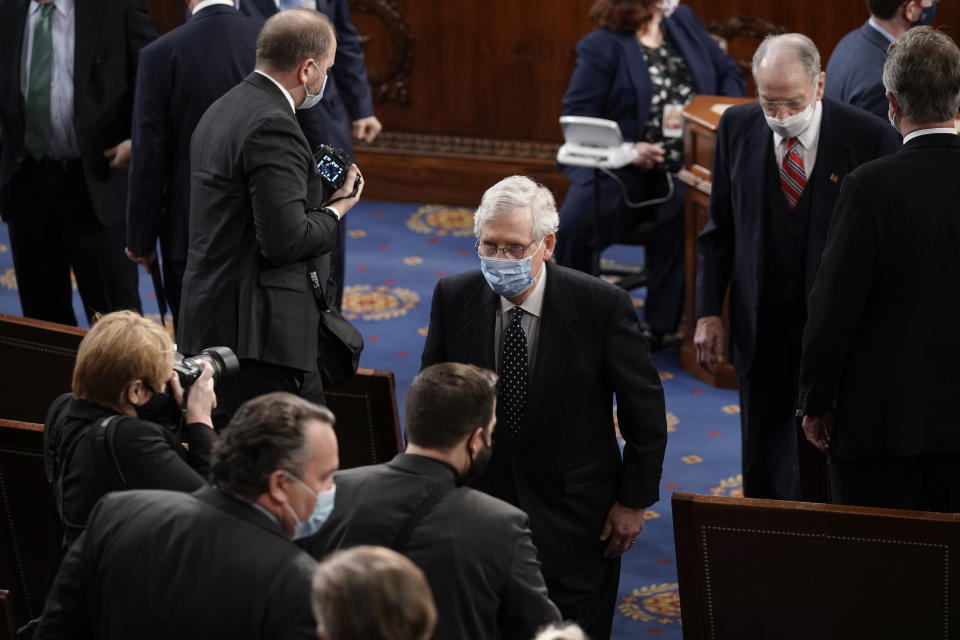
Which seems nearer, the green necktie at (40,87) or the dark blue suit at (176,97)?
the dark blue suit at (176,97)

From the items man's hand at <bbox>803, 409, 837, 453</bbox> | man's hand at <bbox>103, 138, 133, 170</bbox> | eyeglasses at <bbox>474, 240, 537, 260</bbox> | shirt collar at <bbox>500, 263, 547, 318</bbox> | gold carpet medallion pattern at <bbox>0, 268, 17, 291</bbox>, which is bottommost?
gold carpet medallion pattern at <bbox>0, 268, 17, 291</bbox>

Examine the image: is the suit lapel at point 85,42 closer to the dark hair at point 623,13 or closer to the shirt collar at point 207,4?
the shirt collar at point 207,4

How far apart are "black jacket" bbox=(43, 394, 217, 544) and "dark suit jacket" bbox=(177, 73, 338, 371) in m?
0.86

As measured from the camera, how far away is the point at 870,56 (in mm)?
4879

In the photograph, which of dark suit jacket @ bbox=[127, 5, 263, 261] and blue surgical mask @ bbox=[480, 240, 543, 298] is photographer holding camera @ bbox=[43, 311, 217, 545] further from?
dark suit jacket @ bbox=[127, 5, 263, 261]

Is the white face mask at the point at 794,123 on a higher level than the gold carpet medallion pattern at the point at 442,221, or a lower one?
higher

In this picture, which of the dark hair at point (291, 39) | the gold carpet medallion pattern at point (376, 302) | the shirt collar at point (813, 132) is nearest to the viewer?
the dark hair at point (291, 39)

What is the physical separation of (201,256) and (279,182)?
33 cm

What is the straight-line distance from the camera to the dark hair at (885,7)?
16.2 feet

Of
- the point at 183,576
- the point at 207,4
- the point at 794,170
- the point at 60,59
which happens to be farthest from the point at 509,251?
the point at 60,59

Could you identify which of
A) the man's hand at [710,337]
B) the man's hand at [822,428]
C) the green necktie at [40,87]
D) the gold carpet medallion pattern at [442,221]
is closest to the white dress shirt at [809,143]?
the man's hand at [710,337]

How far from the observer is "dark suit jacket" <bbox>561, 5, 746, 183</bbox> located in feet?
19.7

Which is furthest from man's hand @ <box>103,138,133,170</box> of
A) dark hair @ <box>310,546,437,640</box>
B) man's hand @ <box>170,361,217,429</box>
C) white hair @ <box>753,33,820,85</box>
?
dark hair @ <box>310,546,437,640</box>

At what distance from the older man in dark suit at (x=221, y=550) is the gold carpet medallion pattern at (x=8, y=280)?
16.7 ft
